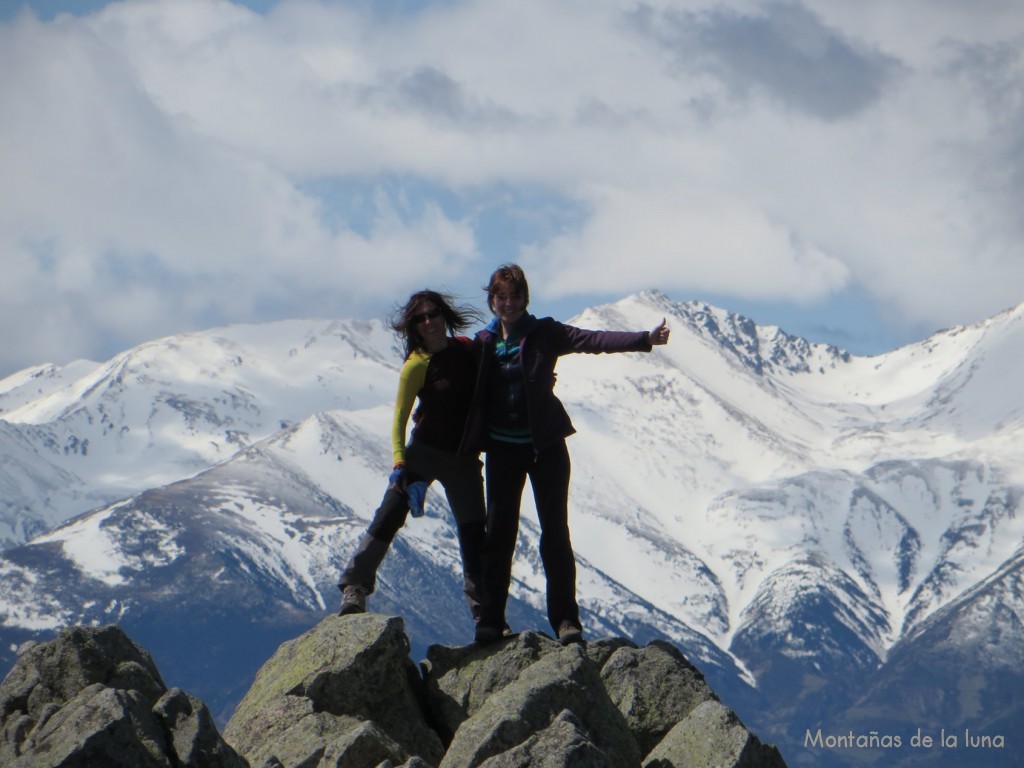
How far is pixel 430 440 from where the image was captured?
26.7m

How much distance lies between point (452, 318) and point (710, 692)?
728 cm

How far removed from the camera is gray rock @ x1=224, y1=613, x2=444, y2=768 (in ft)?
82.0

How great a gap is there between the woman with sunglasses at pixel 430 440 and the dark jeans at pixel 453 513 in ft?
0.05

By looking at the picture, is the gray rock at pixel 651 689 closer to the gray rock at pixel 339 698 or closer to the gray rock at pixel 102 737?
the gray rock at pixel 339 698

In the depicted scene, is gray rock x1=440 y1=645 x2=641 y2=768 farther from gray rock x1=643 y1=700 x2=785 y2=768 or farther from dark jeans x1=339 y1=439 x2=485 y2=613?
dark jeans x1=339 y1=439 x2=485 y2=613

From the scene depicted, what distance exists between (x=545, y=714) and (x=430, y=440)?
17.7 ft

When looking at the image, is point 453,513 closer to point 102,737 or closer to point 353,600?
point 353,600

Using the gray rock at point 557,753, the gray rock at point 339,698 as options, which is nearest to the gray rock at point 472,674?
the gray rock at point 339,698

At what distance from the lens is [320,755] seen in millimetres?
23922

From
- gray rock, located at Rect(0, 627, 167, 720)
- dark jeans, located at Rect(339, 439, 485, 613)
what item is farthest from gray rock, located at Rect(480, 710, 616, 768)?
gray rock, located at Rect(0, 627, 167, 720)

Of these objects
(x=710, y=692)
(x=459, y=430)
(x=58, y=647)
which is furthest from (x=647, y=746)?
(x=58, y=647)

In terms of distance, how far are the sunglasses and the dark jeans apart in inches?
80.1

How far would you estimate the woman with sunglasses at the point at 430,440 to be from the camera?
26250 millimetres

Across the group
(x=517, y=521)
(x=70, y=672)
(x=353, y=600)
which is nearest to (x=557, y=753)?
(x=517, y=521)
